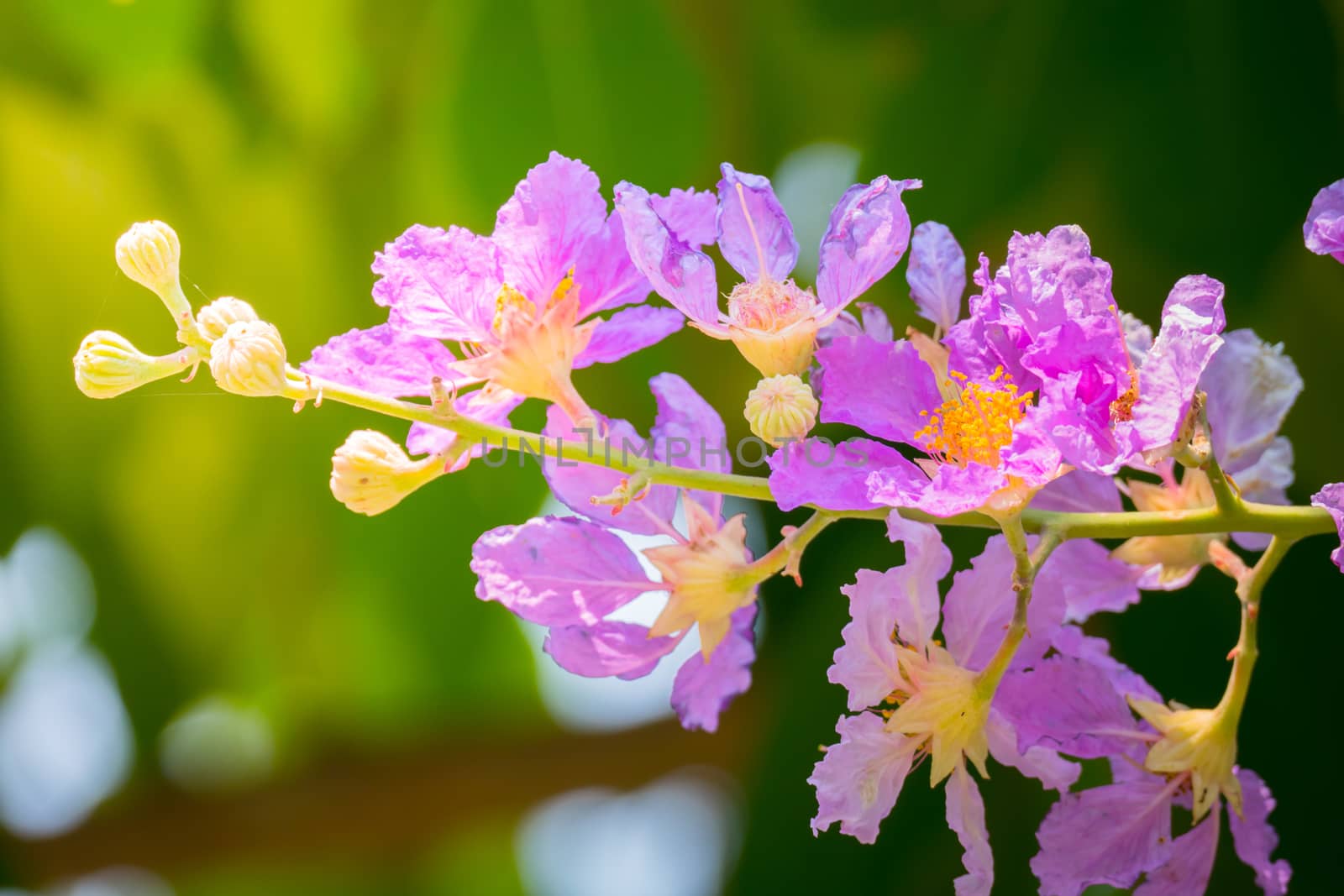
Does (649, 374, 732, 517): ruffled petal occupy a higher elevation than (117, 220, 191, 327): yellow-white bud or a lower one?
lower

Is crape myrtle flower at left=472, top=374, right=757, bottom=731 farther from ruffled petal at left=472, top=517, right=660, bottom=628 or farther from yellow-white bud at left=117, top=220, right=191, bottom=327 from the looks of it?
yellow-white bud at left=117, top=220, right=191, bottom=327

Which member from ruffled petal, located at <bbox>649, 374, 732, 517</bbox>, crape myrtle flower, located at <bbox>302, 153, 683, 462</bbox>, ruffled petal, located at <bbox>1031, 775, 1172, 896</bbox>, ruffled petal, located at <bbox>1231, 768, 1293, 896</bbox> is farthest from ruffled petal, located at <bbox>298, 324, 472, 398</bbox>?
ruffled petal, located at <bbox>1231, 768, 1293, 896</bbox>

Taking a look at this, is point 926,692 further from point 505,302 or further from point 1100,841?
Answer: point 505,302

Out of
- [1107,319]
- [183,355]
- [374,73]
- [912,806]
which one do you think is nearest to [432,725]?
[912,806]

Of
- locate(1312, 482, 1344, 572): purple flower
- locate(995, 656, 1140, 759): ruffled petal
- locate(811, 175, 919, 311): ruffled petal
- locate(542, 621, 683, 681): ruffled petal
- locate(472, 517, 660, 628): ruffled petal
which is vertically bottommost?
locate(995, 656, 1140, 759): ruffled petal

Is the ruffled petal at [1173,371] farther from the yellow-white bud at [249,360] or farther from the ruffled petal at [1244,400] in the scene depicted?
the yellow-white bud at [249,360]

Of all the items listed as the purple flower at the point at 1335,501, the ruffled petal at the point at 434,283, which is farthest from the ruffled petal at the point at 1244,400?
the ruffled petal at the point at 434,283

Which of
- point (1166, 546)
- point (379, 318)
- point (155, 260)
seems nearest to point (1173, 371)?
point (1166, 546)

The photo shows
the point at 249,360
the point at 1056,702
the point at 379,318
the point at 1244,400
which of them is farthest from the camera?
the point at 379,318
